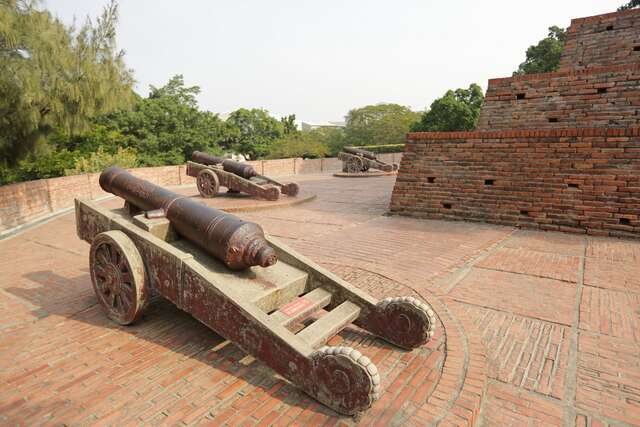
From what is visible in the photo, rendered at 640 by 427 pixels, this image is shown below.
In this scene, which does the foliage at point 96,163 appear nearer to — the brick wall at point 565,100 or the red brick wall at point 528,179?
the red brick wall at point 528,179

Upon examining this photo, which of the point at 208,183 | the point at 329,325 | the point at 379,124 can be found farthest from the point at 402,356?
the point at 379,124

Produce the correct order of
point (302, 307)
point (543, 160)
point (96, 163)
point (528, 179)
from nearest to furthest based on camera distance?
1. point (302, 307)
2. point (543, 160)
3. point (528, 179)
4. point (96, 163)

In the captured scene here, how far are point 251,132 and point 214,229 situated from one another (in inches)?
1482

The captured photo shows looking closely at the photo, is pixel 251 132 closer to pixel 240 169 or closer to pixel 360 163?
pixel 360 163

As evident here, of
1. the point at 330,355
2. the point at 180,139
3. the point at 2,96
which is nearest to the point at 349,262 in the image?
the point at 330,355

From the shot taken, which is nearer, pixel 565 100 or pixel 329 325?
pixel 329 325

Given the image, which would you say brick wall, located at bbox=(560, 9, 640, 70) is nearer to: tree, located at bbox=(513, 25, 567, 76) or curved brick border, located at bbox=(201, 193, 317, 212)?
curved brick border, located at bbox=(201, 193, 317, 212)

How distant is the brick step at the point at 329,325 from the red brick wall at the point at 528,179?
514 centimetres

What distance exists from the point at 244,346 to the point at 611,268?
4.35 m

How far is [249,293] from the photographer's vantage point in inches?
103

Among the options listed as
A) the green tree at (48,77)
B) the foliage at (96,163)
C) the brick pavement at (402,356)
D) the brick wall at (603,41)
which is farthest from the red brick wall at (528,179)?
the foliage at (96,163)

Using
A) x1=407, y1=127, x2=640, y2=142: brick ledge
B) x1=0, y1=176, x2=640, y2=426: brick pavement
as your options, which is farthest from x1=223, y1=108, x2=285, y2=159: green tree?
x1=0, y1=176, x2=640, y2=426: brick pavement

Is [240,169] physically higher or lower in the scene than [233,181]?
higher

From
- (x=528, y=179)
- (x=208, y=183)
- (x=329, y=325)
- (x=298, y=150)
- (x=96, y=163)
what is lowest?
(x=329, y=325)
